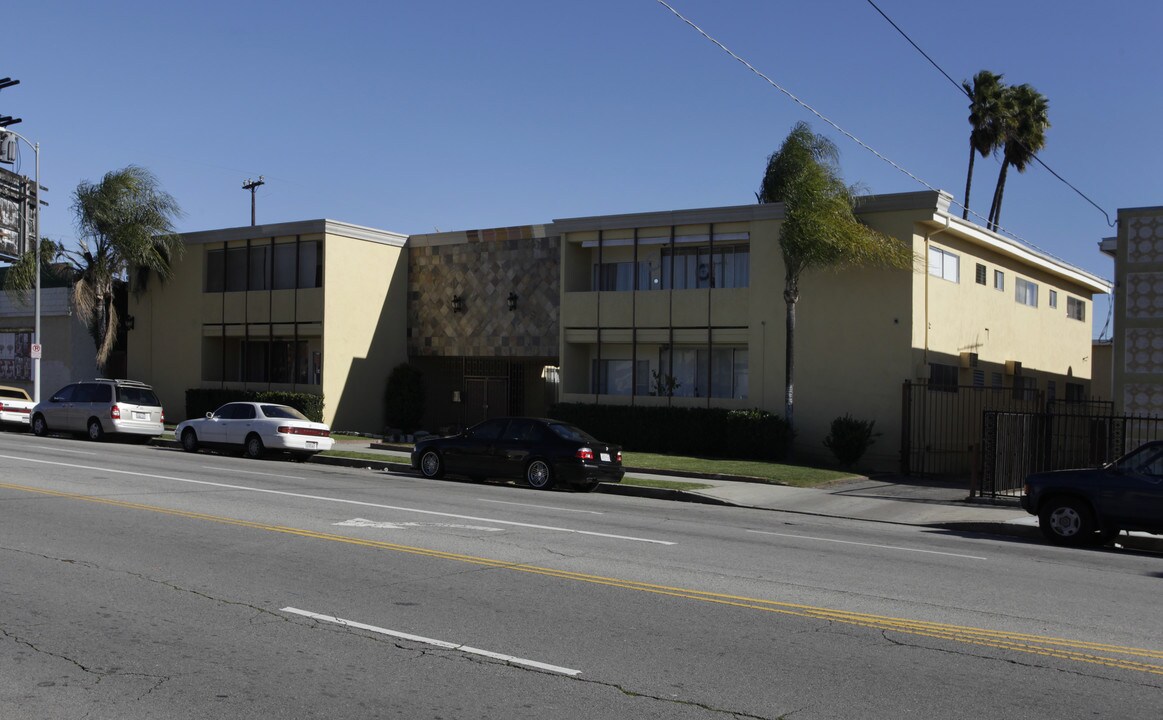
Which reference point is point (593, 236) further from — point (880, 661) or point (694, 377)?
point (880, 661)

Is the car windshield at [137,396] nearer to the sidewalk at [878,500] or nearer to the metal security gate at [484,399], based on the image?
the sidewalk at [878,500]

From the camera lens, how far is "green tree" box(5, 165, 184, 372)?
3488 centimetres

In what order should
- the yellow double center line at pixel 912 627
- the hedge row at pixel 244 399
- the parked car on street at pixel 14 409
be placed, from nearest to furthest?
the yellow double center line at pixel 912 627, the hedge row at pixel 244 399, the parked car on street at pixel 14 409

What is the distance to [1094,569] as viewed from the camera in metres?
12.7

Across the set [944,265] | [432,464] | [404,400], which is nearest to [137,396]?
[404,400]

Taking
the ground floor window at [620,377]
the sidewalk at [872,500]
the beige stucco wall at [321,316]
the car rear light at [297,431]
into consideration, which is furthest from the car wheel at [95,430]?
the ground floor window at [620,377]

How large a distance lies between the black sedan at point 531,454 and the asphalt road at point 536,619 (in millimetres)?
5106

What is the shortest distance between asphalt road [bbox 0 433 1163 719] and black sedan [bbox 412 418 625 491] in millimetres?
5106

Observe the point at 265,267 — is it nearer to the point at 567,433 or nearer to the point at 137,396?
the point at 137,396

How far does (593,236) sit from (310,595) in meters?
22.6

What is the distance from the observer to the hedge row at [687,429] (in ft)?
88.7

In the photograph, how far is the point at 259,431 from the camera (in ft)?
85.3

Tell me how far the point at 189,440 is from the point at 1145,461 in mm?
22050

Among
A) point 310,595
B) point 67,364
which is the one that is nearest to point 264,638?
point 310,595
